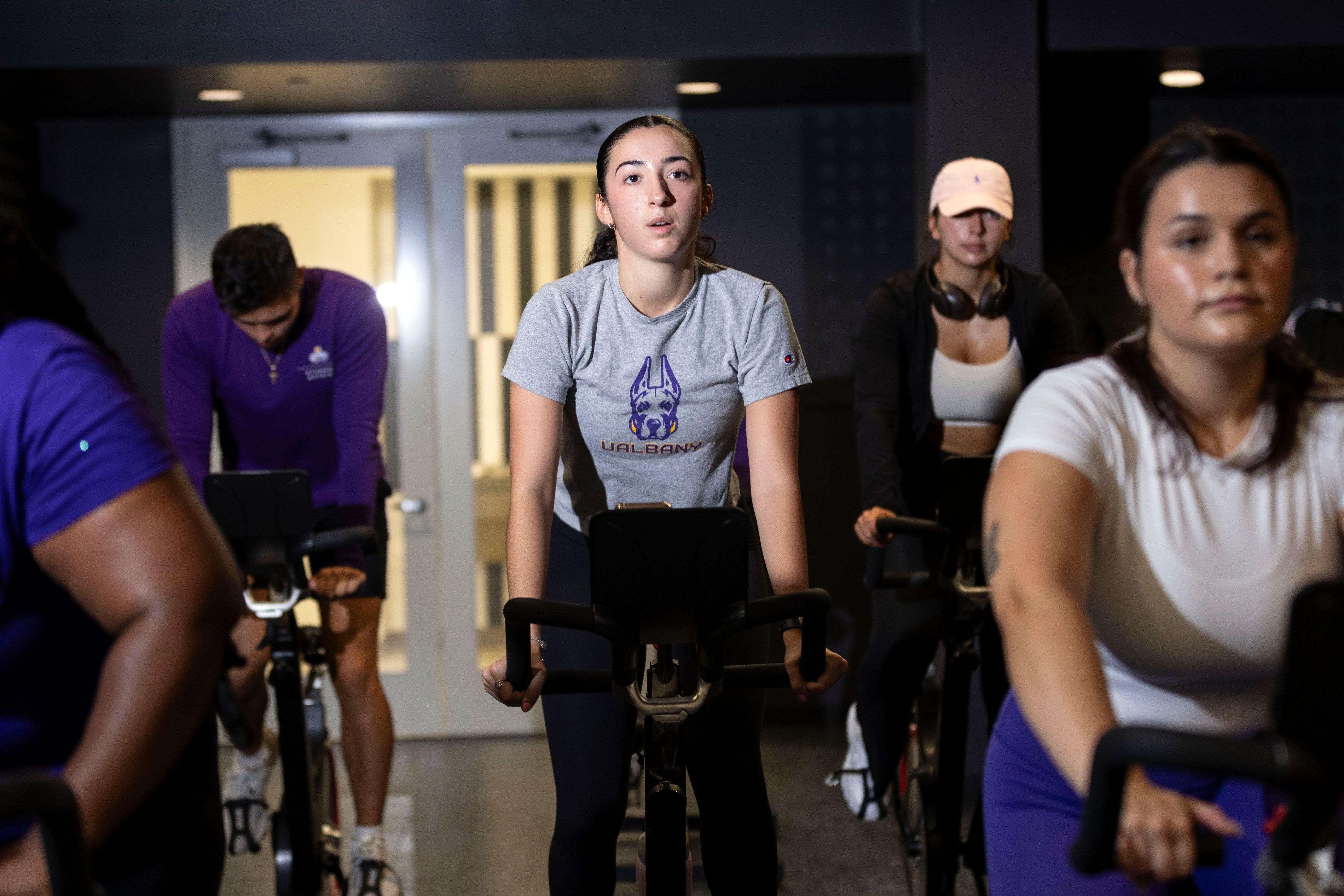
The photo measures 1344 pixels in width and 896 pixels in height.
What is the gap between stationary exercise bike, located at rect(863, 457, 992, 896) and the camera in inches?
87.7

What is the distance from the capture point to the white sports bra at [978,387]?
106 inches

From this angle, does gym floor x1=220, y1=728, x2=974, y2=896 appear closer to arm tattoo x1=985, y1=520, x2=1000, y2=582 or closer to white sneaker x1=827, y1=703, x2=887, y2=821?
white sneaker x1=827, y1=703, x2=887, y2=821

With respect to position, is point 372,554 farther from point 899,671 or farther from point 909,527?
point 899,671

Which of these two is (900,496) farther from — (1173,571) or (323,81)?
(323,81)

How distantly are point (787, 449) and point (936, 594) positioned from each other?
108 centimetres

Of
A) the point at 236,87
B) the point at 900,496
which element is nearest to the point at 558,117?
the point at 236,87

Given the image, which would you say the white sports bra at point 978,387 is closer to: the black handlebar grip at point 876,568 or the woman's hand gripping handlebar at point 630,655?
the black handlebar grip at point 876,568

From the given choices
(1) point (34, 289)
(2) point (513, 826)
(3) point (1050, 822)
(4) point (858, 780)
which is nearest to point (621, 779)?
(3) point (1050, 822)

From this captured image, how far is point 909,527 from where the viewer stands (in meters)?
2.25

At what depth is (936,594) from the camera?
2740 millimetres

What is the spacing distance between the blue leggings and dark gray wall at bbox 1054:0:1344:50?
2.92m

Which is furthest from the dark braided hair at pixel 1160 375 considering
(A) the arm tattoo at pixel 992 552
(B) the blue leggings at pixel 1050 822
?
(B) the blue leggings at pixel 1050 822

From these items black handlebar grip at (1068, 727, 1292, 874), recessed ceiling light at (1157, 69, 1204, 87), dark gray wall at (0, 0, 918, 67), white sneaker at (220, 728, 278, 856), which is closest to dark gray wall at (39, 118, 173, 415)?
dark gray wall at (0, 0, 918, 67)

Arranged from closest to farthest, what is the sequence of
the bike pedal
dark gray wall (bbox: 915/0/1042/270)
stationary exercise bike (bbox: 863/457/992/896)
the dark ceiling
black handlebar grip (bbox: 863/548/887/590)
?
1. stationary exercise bike (bbox: 863/457/992/896)
2. black handlebar grip (bbox: 863/548/887/590)
3. the bike pedal
4. dark gray wall (bbox: 915/0/1042/270)
5. the dark ceiling
